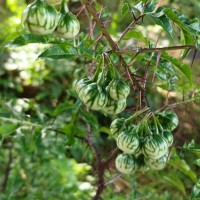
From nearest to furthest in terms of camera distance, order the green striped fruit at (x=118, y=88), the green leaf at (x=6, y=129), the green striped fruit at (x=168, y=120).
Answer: the green striped fruit at (x=118, y=88)
the green striped fruit at (x=168, y=120)
the green leaf at (x=6, y=129)

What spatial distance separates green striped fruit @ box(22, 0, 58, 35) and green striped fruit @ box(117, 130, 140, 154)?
0.30 metres

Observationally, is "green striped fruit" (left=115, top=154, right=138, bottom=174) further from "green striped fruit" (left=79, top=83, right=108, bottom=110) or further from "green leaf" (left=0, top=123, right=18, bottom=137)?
"green leaf" (left=0, top=123, right=18, bottom=137)

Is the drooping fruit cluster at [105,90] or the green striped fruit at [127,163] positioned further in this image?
the green striped fruit at [127,163]

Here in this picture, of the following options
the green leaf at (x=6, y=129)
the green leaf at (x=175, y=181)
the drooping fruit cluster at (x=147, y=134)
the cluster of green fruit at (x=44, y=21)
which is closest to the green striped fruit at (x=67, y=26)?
the cluster of green fruit at (x=44, y=21)

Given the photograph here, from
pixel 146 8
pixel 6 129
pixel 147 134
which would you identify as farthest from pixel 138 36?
pixel 6 129

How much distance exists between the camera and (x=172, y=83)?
1195 mm

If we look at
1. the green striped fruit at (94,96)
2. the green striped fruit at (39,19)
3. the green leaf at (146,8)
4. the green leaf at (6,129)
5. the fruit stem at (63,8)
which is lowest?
the green leaf at (6,129)

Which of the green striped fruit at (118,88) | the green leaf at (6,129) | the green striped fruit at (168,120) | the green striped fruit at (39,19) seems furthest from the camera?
the green leaf at (6,129)

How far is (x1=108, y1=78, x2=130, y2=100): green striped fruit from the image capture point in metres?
0.95

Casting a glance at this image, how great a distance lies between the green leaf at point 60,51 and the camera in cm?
94

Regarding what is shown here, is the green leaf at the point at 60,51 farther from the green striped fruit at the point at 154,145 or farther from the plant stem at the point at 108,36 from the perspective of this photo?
the green striped fruit at the point at 154,145

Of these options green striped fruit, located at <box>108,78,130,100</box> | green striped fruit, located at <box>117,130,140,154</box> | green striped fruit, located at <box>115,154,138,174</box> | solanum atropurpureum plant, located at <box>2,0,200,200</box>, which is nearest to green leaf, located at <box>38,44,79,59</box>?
solanum atropurpureum plant, located at <box>2,0,200,200</box>

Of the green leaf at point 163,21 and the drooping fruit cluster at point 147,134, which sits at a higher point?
the green leaf at point 163,21

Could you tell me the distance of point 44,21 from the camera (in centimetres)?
83
